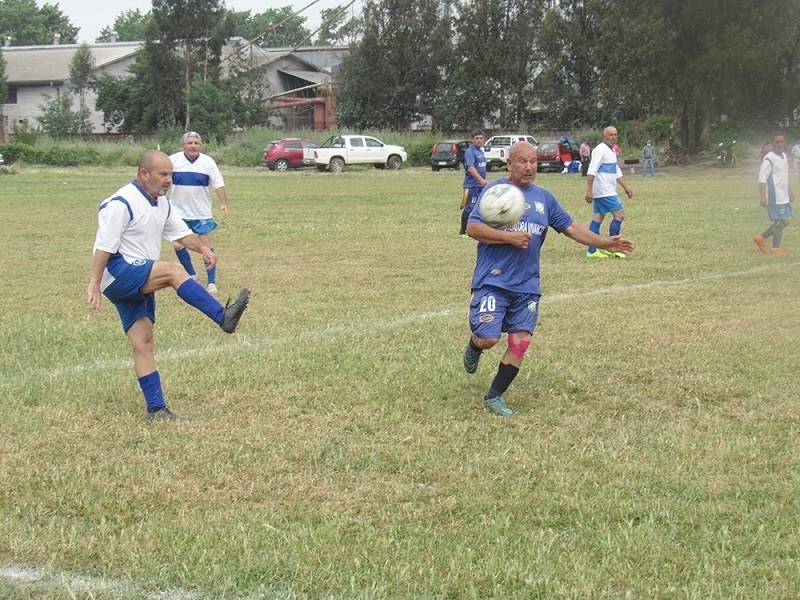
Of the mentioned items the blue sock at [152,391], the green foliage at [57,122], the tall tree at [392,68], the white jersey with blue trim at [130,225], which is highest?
the tall tree at [392,68]

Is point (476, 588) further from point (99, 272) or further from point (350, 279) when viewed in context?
point (350, 279)

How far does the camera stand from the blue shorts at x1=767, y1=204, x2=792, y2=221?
45.8 feet

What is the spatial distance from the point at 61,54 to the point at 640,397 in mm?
79501

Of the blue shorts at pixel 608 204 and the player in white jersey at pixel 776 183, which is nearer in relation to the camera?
the player in white jersey at pixel 776 183

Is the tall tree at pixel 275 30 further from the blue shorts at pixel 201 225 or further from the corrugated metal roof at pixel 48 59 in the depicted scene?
the blue shorts at pixel 201 225

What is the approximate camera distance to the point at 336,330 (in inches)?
364

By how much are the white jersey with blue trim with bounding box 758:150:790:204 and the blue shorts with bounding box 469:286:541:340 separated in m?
8.48

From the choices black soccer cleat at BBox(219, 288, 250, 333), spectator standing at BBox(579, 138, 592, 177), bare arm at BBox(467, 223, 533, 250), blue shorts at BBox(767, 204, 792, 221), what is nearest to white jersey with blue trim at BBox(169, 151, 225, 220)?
black soccer cleat at BBox(219, 288, 250, 333)

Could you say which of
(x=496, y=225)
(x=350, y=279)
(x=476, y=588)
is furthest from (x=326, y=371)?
(x=350, y=279)

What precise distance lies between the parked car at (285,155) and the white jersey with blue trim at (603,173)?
33023 millimetres

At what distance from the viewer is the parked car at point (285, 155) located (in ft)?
153

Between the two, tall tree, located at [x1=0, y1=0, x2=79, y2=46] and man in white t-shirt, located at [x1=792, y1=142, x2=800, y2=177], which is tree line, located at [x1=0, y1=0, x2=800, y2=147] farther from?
tall tree, located at [x1=0, y1=0, x2=79, y2=46]

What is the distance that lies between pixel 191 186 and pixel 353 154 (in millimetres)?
35110

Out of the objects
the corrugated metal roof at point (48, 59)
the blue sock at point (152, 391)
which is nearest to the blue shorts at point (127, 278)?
the blue sock at point (152, 391)
